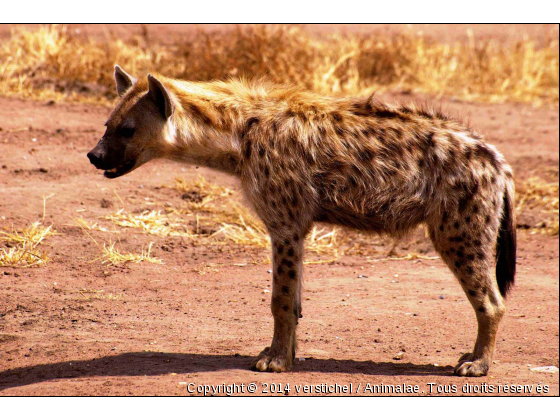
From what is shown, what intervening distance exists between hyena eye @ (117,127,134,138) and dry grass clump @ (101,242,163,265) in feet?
4.90

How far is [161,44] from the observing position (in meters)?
9.17

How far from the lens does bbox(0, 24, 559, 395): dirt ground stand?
357 centimetres

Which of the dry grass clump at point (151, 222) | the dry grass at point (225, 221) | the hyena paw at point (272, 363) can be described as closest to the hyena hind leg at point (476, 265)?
the hyena paw at point (272, 363)

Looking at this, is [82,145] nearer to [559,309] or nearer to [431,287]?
[431,287]

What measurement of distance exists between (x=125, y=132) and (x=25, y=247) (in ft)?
5.28

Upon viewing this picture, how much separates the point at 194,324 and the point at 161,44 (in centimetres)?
547

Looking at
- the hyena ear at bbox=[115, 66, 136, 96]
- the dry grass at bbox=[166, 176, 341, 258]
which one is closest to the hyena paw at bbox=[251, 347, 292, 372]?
the hyena ear at bbox=[115, 66, 136, 96]

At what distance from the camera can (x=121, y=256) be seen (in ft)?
16.7

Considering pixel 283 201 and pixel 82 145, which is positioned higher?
pixel 283 201

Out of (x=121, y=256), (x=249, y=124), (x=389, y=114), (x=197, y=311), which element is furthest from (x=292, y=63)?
(x=249, y=124)

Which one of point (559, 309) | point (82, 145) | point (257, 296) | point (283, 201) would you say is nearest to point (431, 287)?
point (559, 309)

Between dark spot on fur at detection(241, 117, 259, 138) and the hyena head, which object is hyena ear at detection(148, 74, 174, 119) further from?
dark spot on fur at detection(241, 117, 259, 138)

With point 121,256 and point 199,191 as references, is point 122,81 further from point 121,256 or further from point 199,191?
point 199,191

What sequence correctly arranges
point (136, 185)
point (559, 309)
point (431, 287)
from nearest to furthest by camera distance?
point (559, 309)
point (431, 287)
point (136, 185)
